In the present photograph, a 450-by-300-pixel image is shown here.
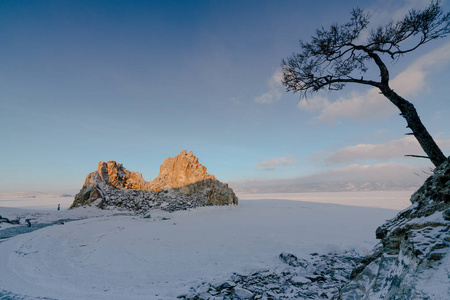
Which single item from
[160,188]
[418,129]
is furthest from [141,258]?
[160,188]

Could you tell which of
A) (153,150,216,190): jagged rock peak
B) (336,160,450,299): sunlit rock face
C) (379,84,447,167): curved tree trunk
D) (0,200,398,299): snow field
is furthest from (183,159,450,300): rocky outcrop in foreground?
(153,150,216,190): jagged rock peak

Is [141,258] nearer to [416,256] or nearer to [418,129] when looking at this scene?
[416,256]

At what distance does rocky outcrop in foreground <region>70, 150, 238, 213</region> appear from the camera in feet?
65.8

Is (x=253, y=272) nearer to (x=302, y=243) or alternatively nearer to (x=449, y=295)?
(x=302, y=243)

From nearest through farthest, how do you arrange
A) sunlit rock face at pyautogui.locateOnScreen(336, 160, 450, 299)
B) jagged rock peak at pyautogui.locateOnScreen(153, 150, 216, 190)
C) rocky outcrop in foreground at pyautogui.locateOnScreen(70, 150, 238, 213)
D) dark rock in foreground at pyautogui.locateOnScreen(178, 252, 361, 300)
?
sunlit rock face at pyautogui.locateOnScreen(336, 160, 450, 299)
dark rock in foreground at pyautogui.locateOnScreen(178, 252, 361, 300)
rocky outcrop in foreground at pyautogui.locateOnScreen(70, 150, 238, 213)
jagged rock peak at pyautogui.locateOnScreen(153, 150, 216, 190)

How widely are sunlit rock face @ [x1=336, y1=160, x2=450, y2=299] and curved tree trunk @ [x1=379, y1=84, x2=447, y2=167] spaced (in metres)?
1.24

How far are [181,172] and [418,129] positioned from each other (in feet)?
78.0

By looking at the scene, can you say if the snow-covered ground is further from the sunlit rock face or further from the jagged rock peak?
the jagged rock peak

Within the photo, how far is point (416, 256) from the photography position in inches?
64.1

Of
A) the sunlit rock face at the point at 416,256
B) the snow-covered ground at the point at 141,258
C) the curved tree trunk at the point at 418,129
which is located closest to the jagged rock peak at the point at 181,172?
the snow-covered ground at the point at 141,258

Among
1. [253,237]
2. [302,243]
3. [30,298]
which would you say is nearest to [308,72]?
[302,243]

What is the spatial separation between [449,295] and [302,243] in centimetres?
604

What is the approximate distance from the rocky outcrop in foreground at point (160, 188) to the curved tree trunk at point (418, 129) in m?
19.0

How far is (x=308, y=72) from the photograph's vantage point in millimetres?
5059
